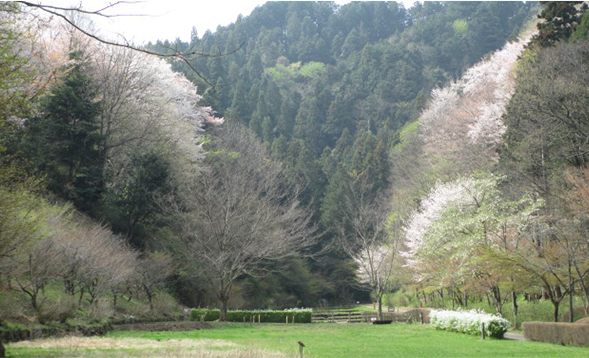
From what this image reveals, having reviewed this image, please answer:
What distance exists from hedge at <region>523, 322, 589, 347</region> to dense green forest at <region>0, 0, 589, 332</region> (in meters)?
2.26

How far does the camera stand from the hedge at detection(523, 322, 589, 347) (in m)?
14.5

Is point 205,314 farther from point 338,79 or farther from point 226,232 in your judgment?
point 338,79

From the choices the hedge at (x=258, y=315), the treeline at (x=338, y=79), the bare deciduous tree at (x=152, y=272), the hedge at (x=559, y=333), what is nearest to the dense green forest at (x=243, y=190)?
the bare deciduous tree at (x=152, y=272)

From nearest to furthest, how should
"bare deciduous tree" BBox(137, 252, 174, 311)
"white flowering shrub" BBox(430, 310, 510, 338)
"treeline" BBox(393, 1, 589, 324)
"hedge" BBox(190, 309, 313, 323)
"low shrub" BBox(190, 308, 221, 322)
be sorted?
"white flowering shrub" BBox(430, 310, 510, 338) → "treeline" BBox(393, 1, 589, 324) → "bare deciduous tree" BBox(137, 252, 174, 311) → "low shrub" BBox(190, 308, 221, 322) → "hedge" BBox(190, 309, 313, 323)

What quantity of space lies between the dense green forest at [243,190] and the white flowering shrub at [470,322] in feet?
6.84

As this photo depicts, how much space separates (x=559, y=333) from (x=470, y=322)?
14.8 feet

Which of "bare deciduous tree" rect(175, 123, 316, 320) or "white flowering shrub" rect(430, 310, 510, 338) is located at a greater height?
"bare deciduous tree" rect(175, 123, 316, 320)

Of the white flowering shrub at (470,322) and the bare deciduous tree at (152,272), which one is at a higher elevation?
the bare deciduous tree at (152,272)

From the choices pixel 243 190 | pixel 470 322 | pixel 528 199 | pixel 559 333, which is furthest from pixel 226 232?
pixel 559 333

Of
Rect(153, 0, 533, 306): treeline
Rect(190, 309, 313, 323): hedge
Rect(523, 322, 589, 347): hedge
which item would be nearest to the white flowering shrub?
Rect(523, 322, 589, 347): hedge

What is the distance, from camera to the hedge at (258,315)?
2931 cm

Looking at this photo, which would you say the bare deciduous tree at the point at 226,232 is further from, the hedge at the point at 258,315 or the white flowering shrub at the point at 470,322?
the white flowering shrub at the point at 470,322

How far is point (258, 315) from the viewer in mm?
30062

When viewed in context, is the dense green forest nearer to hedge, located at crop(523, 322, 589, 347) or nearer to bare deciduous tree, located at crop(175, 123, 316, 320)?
bare deciduous tree, located at crop(175, 123, 316, 320)
